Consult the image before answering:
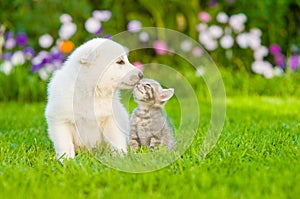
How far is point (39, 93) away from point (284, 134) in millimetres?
4040

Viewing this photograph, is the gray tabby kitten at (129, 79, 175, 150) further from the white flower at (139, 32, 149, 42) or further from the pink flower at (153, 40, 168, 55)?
the white flower at (139, 32, 149, 42)

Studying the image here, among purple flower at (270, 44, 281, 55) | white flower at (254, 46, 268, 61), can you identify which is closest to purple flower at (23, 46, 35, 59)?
white flower at (254, 46, 268, 61)

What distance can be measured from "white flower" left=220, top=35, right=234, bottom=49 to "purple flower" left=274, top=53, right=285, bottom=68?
0.79 meters

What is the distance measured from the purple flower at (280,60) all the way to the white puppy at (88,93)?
5163mm

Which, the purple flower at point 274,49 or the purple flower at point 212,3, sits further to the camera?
the purple flower at point 212,3

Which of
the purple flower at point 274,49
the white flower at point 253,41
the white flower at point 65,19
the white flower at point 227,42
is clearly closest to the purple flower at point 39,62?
the white flower at point 65,19

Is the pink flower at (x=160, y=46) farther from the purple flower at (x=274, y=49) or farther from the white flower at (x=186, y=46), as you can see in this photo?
the purple flower at (x=274, y=49)

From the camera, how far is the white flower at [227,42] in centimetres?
801

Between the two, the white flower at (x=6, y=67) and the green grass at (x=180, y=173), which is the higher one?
the white flower at (x=6, y=67)

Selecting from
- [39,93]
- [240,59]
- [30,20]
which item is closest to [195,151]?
[39,93]

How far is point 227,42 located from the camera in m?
8.02

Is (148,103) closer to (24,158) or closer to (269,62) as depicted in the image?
(24,158)

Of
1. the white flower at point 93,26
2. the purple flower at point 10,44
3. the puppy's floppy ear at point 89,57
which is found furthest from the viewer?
the purple flower at point 10,44

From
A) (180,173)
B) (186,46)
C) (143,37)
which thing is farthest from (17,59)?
(180,173)
